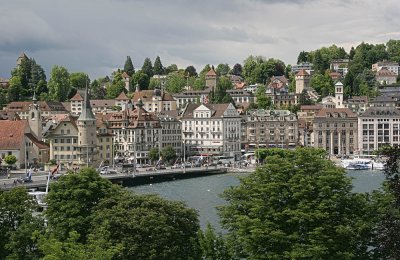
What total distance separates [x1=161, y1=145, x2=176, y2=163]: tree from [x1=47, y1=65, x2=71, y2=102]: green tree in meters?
46.2

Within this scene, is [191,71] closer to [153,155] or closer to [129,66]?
[129,66]

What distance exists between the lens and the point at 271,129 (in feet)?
412

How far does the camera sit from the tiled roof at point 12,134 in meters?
89.8

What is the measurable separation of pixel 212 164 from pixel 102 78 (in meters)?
93.5

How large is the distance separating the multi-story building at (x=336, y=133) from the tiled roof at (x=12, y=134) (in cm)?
4767

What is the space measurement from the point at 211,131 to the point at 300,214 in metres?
94.7

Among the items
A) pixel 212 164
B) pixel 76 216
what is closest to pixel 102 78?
pixel 212 164

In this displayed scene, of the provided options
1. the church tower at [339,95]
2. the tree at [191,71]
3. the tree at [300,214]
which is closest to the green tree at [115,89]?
the tree at [191,71]

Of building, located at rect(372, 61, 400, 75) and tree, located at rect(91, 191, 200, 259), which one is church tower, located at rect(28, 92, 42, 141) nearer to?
tree, located at rect(91, 191, 200, 259)

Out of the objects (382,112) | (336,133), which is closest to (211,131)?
(336,133)

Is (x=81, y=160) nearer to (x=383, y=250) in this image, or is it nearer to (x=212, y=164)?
(x=212, y=164)

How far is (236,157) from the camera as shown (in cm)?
11856

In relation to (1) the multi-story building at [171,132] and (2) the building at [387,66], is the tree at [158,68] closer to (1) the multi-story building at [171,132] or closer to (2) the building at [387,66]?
(2) the building at [387,66]

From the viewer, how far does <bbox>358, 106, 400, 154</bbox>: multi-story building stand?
391ft
